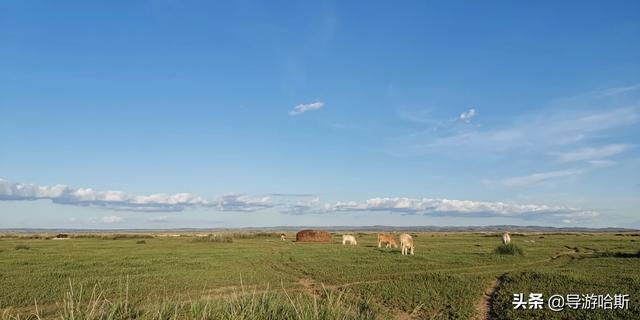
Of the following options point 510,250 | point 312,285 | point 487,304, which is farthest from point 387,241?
point 487,304

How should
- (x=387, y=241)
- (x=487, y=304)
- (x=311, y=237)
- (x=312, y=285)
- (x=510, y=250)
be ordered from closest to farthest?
(x=487, y=304) → (x=312, y=285) → (x=510, y=250) → (x=387, y=241) → (x=311, y=237)

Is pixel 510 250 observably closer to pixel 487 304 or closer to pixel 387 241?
pixel 387 241

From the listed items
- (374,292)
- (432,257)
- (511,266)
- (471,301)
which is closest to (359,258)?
(432,257)

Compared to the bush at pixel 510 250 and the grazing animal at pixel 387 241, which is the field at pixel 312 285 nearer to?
the bush at pixel 510 250

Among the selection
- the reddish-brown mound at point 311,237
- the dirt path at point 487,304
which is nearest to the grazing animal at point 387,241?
the reddish-brown mound at point 311,237

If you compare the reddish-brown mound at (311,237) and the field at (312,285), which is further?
the reddish-brown mound at (311,237)

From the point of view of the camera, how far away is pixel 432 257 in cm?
3559

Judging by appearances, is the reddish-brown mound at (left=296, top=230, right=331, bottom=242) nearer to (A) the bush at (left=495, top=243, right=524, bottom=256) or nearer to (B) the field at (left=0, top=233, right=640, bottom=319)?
(B) the field at (left=0, top=233, right=640, bottom=319)

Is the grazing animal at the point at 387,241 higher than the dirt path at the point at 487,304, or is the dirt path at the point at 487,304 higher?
the grazing animal at the point at 387,241

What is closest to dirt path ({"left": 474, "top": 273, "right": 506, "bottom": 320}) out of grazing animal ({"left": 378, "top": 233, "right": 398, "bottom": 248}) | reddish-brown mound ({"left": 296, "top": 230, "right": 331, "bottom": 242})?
grazing animal ({"left": 378, "top": 233, "right": 398, "bottom": 248})

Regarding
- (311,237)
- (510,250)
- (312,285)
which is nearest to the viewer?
(312,285)

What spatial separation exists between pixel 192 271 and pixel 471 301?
635 inches

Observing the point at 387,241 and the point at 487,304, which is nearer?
the point at 487,304

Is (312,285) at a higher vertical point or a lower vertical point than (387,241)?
lower
